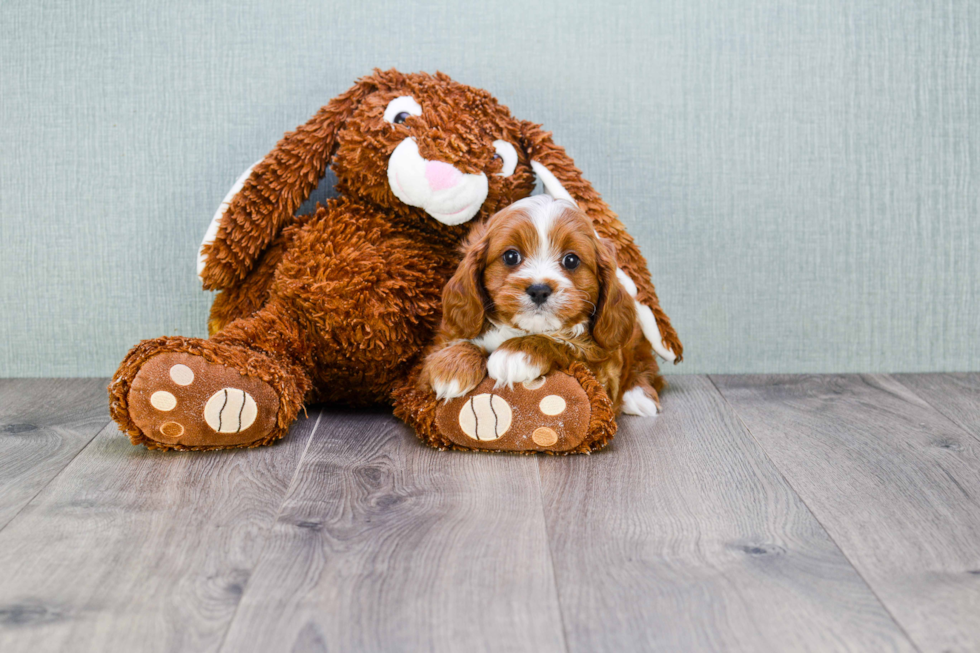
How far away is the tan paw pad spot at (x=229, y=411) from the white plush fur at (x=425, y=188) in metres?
0.47

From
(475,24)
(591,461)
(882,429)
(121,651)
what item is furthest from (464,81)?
(121,651)

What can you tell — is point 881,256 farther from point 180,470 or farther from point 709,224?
point 180,470

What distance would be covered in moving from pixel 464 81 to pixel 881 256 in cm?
106

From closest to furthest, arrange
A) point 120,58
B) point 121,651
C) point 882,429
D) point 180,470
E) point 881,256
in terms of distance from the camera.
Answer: point 121,651, point 180,470, point 882,429, point 120,58, point 881,256

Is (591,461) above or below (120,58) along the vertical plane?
below

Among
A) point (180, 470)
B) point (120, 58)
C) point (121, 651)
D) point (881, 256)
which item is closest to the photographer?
point (121, 651)

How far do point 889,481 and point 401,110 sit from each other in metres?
A: 1.06

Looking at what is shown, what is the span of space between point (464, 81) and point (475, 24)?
0.41 ft

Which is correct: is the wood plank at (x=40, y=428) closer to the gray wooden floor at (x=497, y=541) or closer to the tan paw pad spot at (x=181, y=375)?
the gray wooden floor at (x=497, y=541)

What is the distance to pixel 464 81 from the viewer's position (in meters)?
1.93

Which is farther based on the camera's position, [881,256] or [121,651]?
[881,256]

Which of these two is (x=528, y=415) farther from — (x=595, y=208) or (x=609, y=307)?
(x=595, y=208)

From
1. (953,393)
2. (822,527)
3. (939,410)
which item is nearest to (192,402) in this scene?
(822,527)

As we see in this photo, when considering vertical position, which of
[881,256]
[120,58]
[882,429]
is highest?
[120,58]
